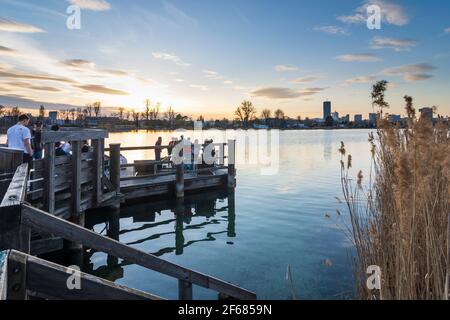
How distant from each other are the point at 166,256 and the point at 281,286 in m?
3.45

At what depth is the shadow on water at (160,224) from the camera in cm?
894

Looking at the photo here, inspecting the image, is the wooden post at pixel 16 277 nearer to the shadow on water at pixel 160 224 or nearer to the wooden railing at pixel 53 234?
the wooden railing at pixel 53 234

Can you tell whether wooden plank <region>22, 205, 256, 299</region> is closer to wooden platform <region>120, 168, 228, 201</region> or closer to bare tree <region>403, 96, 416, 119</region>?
bare tree <region>403, 96, 416, 119</region>

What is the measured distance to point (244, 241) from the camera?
1056 cm

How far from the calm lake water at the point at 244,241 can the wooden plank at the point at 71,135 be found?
120 inches

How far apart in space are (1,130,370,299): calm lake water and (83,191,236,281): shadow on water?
0.03 meters

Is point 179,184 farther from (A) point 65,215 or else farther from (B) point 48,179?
(B) point 48,179

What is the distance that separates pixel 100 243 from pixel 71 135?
612cm

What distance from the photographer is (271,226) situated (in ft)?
39.3

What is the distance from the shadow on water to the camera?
8.94 m

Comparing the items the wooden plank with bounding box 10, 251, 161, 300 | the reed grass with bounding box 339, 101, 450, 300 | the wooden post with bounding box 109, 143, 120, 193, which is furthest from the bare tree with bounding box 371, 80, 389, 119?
the wooden post with bounding box 109, 143, 120, 193

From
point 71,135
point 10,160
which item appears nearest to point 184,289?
point 10,160
